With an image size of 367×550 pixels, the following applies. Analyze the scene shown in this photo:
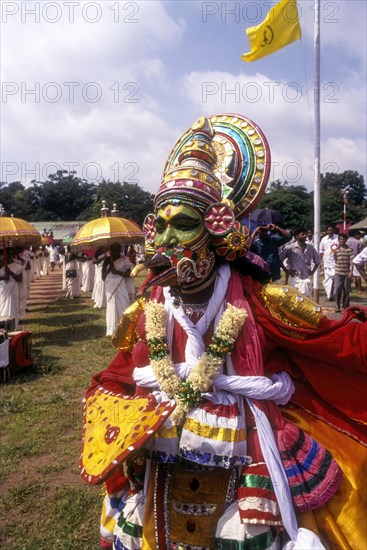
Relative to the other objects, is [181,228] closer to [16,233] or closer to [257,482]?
[257,482]

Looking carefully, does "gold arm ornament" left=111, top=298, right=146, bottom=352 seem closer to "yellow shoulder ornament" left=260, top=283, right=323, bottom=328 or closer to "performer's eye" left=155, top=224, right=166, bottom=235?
"performer's eye" left=155, top=224, right=166, bottom=235

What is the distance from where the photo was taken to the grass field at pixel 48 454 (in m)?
3.46

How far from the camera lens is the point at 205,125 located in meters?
2.67

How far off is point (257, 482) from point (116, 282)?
282 inches

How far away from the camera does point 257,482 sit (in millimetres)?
2105

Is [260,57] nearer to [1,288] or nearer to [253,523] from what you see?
[1,288]

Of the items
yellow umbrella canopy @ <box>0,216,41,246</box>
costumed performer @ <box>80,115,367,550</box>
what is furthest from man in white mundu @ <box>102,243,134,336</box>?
costumed performer @ <box>80,115,367,550</box>

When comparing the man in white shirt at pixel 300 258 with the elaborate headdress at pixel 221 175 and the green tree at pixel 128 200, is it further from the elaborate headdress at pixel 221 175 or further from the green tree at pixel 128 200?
the green tree at pixel 128 200

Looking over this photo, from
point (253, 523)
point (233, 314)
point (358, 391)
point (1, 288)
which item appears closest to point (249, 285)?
point (233, 314)

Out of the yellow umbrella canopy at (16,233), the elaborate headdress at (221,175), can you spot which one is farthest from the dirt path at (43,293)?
the elaborate headdress at (221,175)

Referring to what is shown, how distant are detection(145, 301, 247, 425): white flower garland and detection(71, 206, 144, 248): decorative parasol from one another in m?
6.45

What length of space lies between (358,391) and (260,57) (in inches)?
393

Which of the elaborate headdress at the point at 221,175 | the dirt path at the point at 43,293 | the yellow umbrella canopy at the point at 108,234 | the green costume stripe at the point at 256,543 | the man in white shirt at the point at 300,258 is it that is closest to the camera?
the green costume stripe at the point at 256,543

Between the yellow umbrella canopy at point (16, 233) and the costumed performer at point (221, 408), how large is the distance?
284 inches
